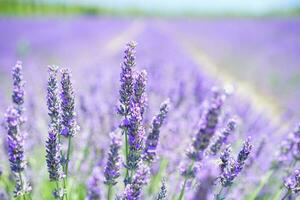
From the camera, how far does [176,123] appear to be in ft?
11.7

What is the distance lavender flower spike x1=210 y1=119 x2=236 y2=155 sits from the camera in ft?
6.02

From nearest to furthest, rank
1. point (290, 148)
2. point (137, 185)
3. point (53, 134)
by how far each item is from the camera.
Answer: point (137, 185), point (53, 134), point (290, 148)

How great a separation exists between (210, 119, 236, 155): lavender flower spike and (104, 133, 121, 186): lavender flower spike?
1.35 ft

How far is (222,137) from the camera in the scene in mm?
1866

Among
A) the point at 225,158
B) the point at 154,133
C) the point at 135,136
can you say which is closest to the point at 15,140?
the point at 135,136

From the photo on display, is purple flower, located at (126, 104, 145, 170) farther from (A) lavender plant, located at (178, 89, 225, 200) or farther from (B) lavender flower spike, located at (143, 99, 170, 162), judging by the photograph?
(A) lavender plant, located at (178, 89, 225, 200)

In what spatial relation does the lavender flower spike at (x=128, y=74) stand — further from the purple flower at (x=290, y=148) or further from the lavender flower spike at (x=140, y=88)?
the purple flower at (x=290, y=148)

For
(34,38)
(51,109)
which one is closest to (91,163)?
(51,109)

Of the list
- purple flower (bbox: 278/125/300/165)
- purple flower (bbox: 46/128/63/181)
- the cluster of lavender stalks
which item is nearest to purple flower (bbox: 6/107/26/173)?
the cluster of lavender stalks

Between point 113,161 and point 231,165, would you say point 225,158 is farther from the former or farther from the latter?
point 113,161

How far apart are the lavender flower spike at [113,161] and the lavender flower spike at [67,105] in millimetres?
248

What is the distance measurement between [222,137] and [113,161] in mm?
441

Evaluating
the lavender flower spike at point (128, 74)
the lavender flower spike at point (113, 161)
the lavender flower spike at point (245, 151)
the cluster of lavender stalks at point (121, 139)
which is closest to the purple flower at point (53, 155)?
the cluster of lavender stalks at point (121, 139)

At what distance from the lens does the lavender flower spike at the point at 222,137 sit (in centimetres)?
184
